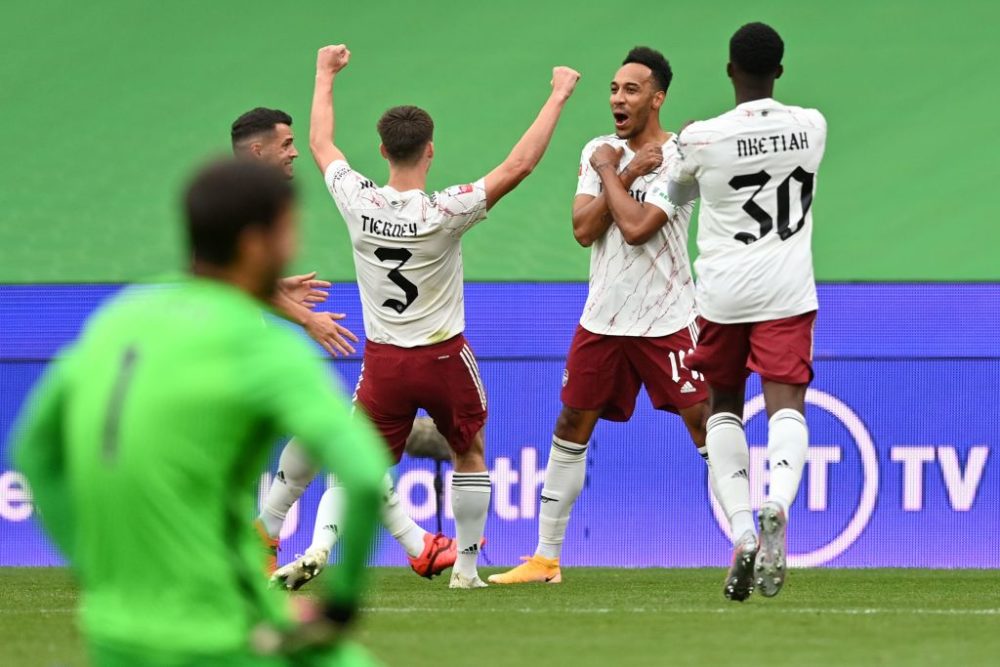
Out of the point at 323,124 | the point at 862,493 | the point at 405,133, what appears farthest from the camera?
the point at 862,493

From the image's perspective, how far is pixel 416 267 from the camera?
7.17m

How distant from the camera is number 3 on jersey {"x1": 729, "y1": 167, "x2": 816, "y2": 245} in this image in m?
6.39

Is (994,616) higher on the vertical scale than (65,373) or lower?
lower

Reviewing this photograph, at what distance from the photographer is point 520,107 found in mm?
12977

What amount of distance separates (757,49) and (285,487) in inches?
105

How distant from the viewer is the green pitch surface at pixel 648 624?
502cm

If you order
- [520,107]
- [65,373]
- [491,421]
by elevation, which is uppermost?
[65,373]

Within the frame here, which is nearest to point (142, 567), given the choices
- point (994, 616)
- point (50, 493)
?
point (50, 493)

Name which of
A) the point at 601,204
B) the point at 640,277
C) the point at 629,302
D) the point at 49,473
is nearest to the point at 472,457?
the point at 629,302

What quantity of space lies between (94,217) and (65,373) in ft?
32.8

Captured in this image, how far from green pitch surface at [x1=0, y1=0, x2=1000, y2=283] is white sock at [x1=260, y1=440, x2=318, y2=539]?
4613 millimetres

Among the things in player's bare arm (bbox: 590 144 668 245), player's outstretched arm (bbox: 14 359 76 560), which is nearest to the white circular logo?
player's bare arm (bbox: 590 144 668 245)

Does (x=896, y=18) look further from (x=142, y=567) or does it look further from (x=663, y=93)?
(x=142, y=567)

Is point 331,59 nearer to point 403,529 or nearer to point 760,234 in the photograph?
point 403,529
